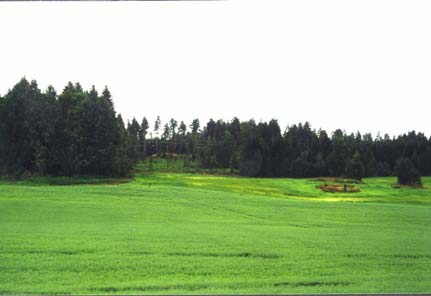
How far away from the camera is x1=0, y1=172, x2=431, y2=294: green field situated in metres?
8.28

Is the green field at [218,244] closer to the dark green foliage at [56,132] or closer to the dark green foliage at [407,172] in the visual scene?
the dark green foliage at [407,172]

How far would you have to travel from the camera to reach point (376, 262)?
10.2 meters

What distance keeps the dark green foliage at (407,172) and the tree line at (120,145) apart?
2.4 inches

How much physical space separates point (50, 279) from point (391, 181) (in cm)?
1777

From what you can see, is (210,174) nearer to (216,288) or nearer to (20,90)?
(20,90)

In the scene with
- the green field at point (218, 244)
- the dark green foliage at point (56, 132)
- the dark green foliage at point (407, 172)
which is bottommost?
the green field at point (218, 244)

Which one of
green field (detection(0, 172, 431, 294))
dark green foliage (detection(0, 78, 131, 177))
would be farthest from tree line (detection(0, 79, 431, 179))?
green field (detection(0, 172, 431, 294))

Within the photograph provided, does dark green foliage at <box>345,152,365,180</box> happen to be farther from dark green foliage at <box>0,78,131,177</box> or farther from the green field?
dark green foliage at <box>0,78,131,177</box>

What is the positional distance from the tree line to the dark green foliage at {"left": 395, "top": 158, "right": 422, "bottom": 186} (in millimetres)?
61

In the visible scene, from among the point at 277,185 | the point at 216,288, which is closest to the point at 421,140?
the point at 277,185

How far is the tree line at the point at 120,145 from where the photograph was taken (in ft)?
68.9

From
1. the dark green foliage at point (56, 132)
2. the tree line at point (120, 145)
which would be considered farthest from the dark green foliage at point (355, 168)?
the dark green foliage at point (56, 132)

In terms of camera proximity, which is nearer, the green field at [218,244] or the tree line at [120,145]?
the green field at [218,244]

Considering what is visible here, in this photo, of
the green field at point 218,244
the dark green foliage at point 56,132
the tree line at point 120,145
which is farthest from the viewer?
the dark green foliage at point 56,132
